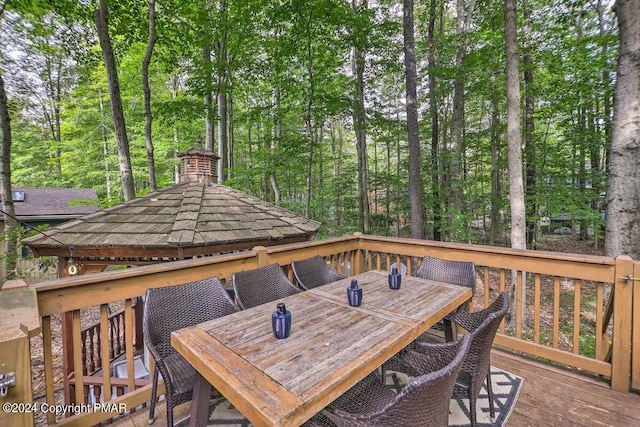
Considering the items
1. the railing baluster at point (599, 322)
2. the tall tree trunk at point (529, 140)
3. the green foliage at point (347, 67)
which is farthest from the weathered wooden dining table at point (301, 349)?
the tall tree trunk at point (529, 140)

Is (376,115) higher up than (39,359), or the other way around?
(376,115)

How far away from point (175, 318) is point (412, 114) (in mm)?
5517

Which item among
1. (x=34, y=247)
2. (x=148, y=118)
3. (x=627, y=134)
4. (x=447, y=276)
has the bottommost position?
(x=447, y=276)

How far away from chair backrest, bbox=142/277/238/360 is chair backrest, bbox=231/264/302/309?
0.16 meters

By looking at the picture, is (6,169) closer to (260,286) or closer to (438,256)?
(260,286)

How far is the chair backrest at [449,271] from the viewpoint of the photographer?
283 centimetres

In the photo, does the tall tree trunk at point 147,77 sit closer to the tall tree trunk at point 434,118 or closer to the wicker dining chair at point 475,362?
the tall tree trunk at point 434,118

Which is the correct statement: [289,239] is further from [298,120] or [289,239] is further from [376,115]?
[298,120]

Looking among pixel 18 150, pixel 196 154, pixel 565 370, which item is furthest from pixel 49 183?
pixel 565 370

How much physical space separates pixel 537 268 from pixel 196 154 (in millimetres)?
5840

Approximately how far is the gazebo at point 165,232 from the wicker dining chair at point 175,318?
55.4 inches

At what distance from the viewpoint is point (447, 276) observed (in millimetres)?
2994

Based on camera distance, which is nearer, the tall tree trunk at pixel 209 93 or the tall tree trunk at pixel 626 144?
the tall tree trunk at pixel 626 144

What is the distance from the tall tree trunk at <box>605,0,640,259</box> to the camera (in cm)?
310
